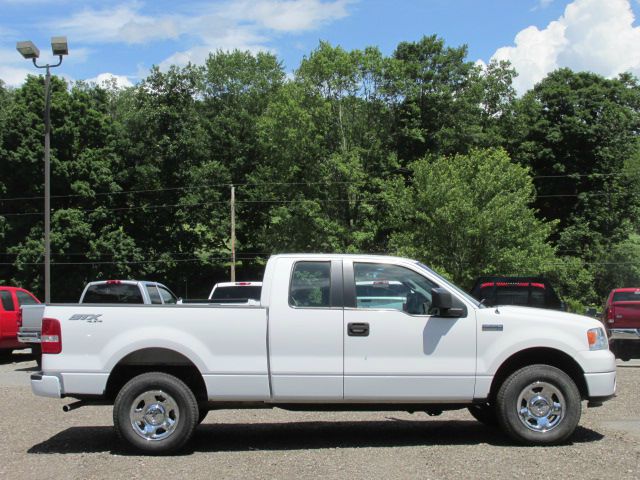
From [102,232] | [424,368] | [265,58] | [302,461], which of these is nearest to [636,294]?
[424,368]

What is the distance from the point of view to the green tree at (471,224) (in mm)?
36438

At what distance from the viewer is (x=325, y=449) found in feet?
23.9

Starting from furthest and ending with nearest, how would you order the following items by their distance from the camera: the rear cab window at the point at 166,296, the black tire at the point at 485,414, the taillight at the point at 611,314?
the rear cab window at the point at 166,296
the taillight at the point at 611,314
the black tire at the point at 485,414

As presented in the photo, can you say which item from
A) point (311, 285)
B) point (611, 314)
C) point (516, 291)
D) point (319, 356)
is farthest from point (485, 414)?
point (611, 314)

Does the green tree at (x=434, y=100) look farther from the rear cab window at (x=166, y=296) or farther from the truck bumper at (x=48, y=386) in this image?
the truck bumper at (x=48, y=386)

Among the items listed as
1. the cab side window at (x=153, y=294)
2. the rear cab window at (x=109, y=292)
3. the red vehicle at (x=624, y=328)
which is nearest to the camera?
the red vehicle at (x=624, y=328)

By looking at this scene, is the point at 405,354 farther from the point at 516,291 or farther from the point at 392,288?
the point at 516,291

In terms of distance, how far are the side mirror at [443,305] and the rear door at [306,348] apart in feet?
3.15

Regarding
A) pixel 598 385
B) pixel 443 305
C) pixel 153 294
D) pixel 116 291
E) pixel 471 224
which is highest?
pixel 471 224

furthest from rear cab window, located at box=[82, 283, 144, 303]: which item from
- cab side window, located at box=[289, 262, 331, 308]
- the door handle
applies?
the door handle

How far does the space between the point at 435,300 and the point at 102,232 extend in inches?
1632

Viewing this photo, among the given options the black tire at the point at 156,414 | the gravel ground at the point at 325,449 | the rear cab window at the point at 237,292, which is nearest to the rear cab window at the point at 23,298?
the rear cab window at the point at 237,292

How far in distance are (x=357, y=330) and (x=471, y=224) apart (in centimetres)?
3044

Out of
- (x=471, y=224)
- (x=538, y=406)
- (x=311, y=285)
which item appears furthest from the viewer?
(x=471, y=224)
